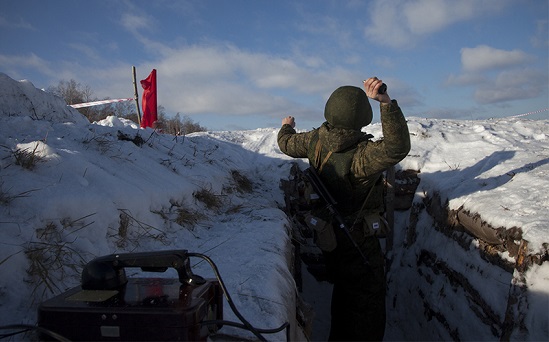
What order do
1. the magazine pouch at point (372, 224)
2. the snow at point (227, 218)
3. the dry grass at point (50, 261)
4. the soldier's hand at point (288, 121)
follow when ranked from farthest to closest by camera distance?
the soldier's hand at point (288, 121), the magazine pouch at point (372, 224), the snow at point (227, 218), the dry grass at point (50, 261)

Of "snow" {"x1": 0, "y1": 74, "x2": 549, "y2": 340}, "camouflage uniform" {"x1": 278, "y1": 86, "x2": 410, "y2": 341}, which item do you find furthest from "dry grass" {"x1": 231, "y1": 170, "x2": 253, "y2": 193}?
"camouflage uniform" {"x1": 278, "y1": 86, "x2": 410, "y2": 341}

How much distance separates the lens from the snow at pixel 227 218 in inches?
89.8

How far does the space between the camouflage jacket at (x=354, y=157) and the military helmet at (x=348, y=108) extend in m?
0.08

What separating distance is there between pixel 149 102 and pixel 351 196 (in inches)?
319

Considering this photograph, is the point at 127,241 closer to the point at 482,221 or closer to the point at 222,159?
the point at 482,221

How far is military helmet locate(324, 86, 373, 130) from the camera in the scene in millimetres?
3350

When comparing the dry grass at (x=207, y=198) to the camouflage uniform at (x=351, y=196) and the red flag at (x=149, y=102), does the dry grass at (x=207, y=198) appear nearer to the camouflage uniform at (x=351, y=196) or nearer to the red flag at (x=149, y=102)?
the camouflage uniform at (x=351, y=196)

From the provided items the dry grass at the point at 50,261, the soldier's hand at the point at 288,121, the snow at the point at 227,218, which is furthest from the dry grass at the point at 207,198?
the dry grass at the point at 50,261

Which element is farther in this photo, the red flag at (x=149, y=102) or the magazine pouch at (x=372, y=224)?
the red flag at (x=149, y=102)

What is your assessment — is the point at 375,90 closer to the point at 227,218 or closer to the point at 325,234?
the point at 325,234

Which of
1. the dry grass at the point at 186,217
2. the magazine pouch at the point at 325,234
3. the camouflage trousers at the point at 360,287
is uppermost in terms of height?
the dry grass at the point at 186,217

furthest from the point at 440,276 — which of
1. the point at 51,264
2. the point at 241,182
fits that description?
the point at 51,264

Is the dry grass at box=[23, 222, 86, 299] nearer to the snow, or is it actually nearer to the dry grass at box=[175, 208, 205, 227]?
the snow

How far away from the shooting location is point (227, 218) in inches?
169
